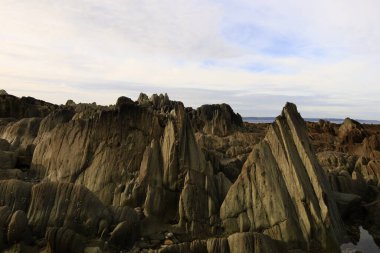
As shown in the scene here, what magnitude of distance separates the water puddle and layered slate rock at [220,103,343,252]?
715 millimetres

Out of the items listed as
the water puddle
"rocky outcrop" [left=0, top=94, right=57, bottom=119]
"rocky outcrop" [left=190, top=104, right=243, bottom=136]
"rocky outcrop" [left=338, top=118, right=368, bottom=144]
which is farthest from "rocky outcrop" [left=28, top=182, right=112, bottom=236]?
"rocky outcrop" [left=338, top=118, right=368, bottom=144]

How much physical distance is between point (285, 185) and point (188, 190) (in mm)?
5726

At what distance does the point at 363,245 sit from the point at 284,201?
20.6 feet

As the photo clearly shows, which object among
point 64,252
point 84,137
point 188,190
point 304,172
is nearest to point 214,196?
point 188,190

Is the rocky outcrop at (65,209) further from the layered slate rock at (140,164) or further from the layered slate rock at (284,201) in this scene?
the layered slate rock at (284,201)

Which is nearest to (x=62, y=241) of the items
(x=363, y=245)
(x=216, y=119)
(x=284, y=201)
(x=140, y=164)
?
(x=140, y=164)

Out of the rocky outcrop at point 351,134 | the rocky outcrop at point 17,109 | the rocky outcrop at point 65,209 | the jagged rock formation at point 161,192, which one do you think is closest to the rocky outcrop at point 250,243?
the jagged rock formation at point 161,192

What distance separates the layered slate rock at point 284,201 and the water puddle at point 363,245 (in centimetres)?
71

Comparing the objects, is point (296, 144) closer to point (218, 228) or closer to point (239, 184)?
point (239, 184)

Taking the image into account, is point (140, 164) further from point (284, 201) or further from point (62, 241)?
point (284, 201)

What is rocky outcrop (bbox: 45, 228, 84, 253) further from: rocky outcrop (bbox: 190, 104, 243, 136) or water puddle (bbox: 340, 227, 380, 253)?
rocky outcrop (bbox: 190, 104, 243, 136)

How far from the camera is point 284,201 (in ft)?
64.6

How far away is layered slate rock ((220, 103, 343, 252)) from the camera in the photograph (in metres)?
19.0

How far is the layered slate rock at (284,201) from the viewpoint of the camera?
747 inches
